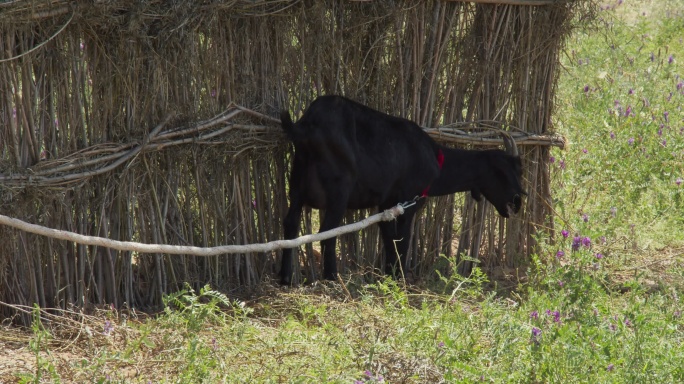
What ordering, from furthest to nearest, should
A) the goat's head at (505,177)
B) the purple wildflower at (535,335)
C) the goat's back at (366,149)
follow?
1. the goat's head at (505,177)
2. the goat's back at (366,149)
3. the purple wildflower at (535,335)

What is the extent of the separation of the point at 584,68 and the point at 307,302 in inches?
257

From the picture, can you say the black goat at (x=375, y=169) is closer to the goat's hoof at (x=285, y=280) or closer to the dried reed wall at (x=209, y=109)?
the goat's hoof at (x=285, y=280)

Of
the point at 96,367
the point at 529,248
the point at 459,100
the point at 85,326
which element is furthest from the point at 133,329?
the point at 529,248

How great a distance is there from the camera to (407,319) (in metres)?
4.91

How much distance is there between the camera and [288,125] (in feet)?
20.1

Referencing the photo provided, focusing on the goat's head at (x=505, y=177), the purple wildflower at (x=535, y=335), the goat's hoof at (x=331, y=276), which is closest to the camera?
the purple wildflower at (x=535, y=335)

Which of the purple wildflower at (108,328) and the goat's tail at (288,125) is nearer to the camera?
the purple wildflower at (108,328)

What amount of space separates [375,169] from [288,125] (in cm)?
75

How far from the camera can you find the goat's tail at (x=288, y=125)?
6086 millimetres

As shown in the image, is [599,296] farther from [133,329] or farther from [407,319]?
[133,329]

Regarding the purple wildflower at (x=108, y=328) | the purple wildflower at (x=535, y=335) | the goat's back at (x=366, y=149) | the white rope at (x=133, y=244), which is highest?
the goat's back at (x=366, y=149)

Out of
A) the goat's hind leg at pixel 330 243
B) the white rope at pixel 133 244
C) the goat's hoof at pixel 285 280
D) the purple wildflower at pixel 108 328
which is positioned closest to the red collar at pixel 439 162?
the goat's hind leg at pixel 330 243

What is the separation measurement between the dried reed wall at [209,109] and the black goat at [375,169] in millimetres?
229

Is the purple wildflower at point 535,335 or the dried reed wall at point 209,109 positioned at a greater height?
the dried reed wall at point 209,109
